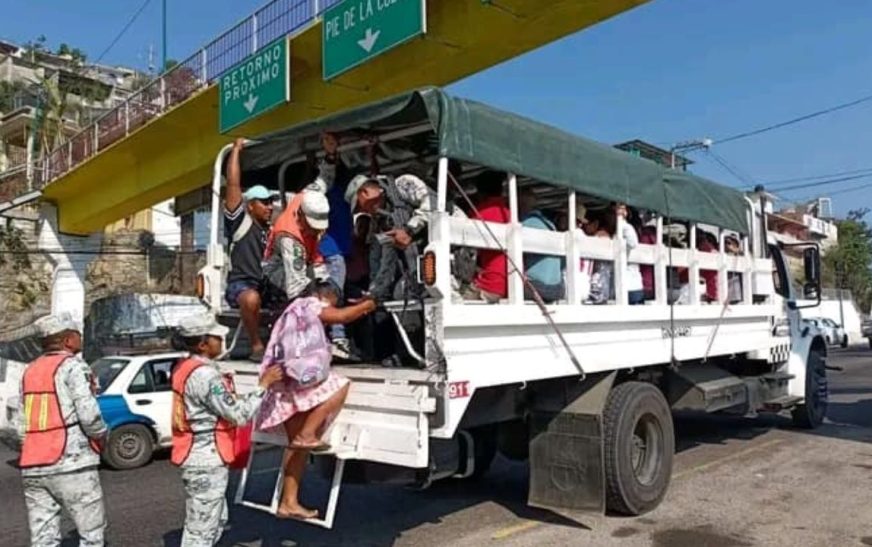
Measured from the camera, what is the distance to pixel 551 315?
211 inches

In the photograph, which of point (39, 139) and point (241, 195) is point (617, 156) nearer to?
point (241, 195)

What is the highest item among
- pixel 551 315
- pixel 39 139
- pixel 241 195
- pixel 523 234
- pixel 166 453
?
pixel 39 139

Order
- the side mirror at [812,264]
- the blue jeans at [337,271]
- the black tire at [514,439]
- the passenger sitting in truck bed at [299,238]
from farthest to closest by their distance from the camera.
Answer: the side mirror at [812,264]
the black tire at [514,439]
the blue jeans at [337,271]
the passenger sitting in truck bed at [299,238]

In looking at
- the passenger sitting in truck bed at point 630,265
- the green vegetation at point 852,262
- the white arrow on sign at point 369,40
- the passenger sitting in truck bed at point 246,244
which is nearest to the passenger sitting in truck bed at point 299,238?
the passenger sitting in truck bed at point 246,244

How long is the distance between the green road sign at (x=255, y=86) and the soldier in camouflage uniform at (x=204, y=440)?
769 centimetres

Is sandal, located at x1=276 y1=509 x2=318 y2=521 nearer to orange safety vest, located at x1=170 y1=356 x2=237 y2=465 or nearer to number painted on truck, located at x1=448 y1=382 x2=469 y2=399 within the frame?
orange safety vest, located at x1=170 y1=356 x2=237 y2=465

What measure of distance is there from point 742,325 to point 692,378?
1107 millimetres

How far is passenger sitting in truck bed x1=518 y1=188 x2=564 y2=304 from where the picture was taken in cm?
547

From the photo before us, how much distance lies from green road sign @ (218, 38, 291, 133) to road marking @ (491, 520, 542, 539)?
732 centimetres

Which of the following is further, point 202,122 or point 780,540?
point 202,122

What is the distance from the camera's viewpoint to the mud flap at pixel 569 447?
5.70 m

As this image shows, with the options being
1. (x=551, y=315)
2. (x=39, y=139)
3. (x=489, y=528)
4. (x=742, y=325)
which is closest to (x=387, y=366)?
(x=551, y=315)

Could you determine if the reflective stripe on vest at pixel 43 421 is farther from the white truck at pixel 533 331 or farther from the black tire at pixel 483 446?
the black tire at pixel 483 446

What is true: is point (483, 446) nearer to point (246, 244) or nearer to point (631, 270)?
point (631, 270)
